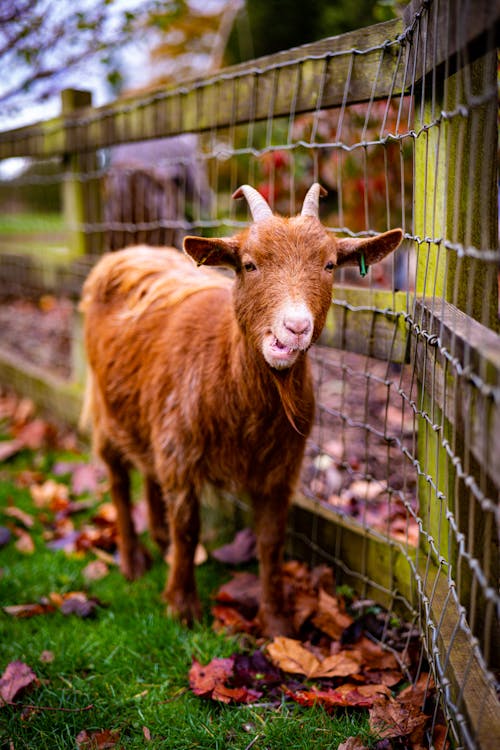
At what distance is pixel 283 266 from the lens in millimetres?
2461

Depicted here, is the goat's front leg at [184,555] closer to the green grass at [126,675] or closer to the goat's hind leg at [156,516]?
the green grass at [126,675]

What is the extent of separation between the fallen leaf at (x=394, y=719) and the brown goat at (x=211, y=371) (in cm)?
77

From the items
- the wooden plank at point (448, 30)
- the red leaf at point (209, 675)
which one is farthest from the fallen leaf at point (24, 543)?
the wooden plank at point (448, 30)

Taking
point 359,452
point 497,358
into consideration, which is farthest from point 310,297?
point 359,452

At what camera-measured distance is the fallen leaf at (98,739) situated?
2.42 meters

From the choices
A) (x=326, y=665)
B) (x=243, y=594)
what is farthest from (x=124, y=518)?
(x=326, y=665)

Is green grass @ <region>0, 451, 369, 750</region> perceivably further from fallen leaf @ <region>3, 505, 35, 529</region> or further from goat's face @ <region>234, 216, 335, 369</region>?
goat's face @ <region>234, 216, 335, 369</region>

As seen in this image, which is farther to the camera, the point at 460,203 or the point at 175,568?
the point at 175,568

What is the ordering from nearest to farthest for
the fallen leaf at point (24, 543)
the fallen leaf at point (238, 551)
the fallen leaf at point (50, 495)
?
the fallen leaf at point (238, 551)
the fallen leaf at point (24, 543)
the fallen leaf at point (50, 495)

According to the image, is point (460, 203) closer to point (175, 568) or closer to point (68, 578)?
point (175, 568)

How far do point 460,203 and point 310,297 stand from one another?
0.55 m

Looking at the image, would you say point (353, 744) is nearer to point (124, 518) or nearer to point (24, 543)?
point (124, 518)

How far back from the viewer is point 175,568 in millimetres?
3398

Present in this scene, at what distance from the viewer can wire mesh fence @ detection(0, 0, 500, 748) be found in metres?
1.82
